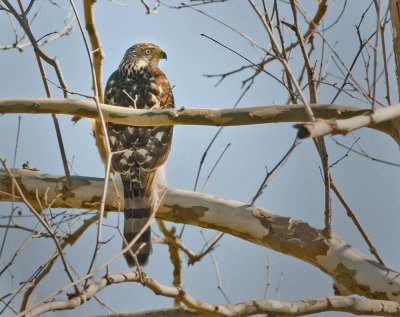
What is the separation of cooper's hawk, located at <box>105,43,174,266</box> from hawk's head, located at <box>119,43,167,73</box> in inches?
12.7

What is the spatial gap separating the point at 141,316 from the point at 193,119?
1046 millimetres

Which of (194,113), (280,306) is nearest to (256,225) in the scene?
(194,113)

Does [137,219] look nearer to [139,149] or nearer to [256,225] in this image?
[139,149]

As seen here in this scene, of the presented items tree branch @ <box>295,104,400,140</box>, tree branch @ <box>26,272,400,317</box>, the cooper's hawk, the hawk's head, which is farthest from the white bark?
the hawk's head

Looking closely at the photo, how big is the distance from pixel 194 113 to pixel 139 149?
1.46 m

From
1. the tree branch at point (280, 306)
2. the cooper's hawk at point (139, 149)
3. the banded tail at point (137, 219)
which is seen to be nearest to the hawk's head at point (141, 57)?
the cooper's hawk at point (139, 149)

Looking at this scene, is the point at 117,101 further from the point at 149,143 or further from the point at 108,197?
the point at 108,197

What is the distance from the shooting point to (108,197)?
4.91 metres

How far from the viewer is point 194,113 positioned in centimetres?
400

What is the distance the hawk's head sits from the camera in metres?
6.65

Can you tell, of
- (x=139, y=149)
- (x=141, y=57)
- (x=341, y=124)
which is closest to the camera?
(x=341, y=124)

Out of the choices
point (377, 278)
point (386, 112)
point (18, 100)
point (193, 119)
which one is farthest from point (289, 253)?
→ point (386, 112)

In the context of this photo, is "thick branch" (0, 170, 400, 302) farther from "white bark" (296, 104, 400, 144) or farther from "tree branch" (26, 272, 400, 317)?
"white bark" (296, 104, 400, 144)

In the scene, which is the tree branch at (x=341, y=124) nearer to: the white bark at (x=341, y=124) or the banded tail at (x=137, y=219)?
the white bark at (x=341, y=124)
